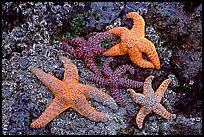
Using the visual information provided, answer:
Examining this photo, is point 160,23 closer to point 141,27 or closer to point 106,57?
point 141,27

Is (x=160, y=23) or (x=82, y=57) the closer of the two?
(x=82, y=57)

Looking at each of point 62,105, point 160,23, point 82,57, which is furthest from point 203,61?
point 62,105

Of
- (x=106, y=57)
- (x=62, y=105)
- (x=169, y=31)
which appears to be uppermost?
(x=169, y=31)

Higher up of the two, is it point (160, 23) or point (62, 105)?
point (160, 23)

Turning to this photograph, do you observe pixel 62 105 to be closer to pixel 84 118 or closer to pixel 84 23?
pixel 84 118

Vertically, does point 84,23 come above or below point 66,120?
above

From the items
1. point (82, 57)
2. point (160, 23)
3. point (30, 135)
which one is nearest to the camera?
point (30, 135)

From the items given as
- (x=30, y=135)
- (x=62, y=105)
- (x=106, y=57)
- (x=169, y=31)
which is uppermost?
(x=169, y=31)

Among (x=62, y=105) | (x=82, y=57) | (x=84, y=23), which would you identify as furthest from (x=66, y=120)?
(x=84, y=23)

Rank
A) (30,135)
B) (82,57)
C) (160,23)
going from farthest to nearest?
1. (160,23)
2. (82,57)
3. (30,135)
